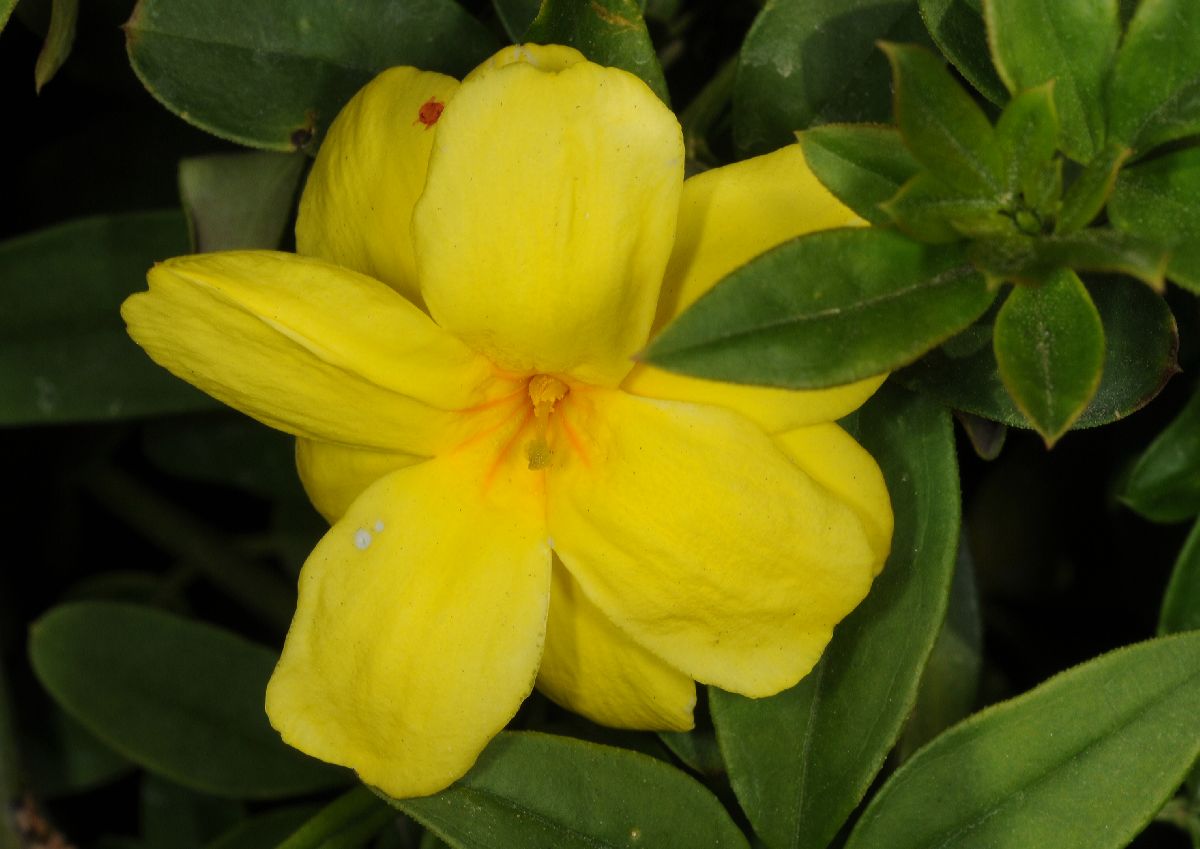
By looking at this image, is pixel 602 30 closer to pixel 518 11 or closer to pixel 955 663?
pixel 518 11

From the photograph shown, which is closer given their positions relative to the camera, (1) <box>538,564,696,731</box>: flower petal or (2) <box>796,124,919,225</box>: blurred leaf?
(2) <box>796,124,919,225</box>: blurred leaf

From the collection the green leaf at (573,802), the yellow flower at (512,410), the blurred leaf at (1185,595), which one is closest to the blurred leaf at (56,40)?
the yellow flower at (512,410)

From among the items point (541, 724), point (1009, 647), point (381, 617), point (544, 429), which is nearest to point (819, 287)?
point (544, 429)

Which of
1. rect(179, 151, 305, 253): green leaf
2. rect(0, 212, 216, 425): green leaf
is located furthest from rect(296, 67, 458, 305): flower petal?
rect(0, 212, 216, 425): green leaf

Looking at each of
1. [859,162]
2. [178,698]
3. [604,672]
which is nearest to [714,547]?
[604,672]

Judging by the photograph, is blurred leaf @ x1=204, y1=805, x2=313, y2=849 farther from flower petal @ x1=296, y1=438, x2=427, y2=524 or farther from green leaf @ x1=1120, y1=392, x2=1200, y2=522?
green leaf @ x1=1120, y1=392, x2=1200, y2=522

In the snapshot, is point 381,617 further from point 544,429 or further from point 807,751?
point 807,751

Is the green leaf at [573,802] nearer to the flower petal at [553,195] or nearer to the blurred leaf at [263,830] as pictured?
the flower petal at [553,195]
